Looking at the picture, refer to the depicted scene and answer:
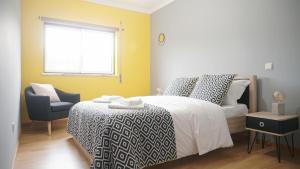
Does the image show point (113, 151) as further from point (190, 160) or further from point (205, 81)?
point (205, 81)

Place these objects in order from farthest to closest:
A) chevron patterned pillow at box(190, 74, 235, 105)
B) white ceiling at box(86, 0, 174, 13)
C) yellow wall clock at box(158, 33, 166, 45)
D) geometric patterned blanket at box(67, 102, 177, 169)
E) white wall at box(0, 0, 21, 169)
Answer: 1. yellow wall clock at box(158, 33, 166, 45)
2. white ceiling at box(86, 0, 174, 13)
3. chevron patterned pillow at box(190, 74, 235, 105)
4. geometric patterned blanket at box(67, 102, 177, 169)
5. white wall at box(0, 0, 21, 169)

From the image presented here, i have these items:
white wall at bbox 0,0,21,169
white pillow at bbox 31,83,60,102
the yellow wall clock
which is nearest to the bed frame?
the yellow wall clock

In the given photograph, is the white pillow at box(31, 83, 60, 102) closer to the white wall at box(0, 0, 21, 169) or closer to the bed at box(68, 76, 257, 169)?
the bed at box(68, 76, 257, 169)

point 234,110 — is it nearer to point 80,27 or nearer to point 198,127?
point 198,127

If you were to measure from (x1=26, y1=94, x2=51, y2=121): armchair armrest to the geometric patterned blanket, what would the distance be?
4.25ft

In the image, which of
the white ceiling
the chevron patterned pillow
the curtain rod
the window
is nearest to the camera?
the chevron patterned pillow

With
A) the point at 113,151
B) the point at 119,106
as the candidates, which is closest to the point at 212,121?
the point at 119,106

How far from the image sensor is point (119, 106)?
2.12m

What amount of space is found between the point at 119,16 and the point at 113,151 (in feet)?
12.6

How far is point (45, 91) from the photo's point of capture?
3553 millimetres

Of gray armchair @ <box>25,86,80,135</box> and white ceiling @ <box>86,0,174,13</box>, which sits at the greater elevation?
white ceiling @ <box>86,0,174,13</box>

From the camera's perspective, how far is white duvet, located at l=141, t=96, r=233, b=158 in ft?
6.88

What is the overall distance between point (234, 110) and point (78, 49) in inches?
133

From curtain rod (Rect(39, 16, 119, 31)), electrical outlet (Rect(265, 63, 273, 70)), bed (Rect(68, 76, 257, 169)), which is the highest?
curtain rod (Rect(39, 16, 119, 31))
